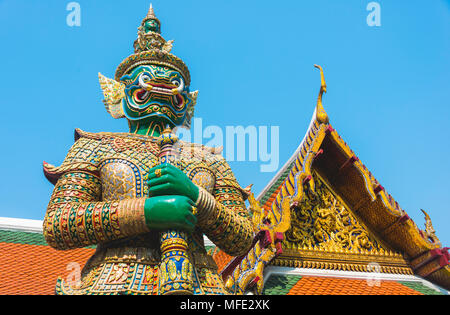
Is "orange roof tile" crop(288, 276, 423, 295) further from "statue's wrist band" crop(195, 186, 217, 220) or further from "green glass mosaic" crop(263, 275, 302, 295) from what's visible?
"statue's wrist band" crop(195, 186, 217, 220)

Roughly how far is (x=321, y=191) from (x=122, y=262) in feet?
10.4

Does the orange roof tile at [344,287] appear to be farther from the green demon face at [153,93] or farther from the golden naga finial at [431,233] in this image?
the green demon face at [153,93]

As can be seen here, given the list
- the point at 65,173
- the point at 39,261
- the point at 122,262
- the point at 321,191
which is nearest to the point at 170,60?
the point at 65,173

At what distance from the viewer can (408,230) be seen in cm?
580

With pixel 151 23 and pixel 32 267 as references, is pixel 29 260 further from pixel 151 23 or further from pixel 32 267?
pixel 151 23

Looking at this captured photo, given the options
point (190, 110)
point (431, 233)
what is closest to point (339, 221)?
point (431, 233)

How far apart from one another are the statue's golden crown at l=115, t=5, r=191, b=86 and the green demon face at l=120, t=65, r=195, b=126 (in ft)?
0.31

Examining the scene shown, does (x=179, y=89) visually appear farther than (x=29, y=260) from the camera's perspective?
No

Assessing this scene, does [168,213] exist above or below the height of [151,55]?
below

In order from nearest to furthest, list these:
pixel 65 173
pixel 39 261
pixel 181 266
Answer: pixel 181 266 < pixel 65 173 < pixel 39 261

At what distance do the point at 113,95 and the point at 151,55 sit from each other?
0.50 metres

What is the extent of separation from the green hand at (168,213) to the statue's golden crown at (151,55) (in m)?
1.49

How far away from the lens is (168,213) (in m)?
3.29
